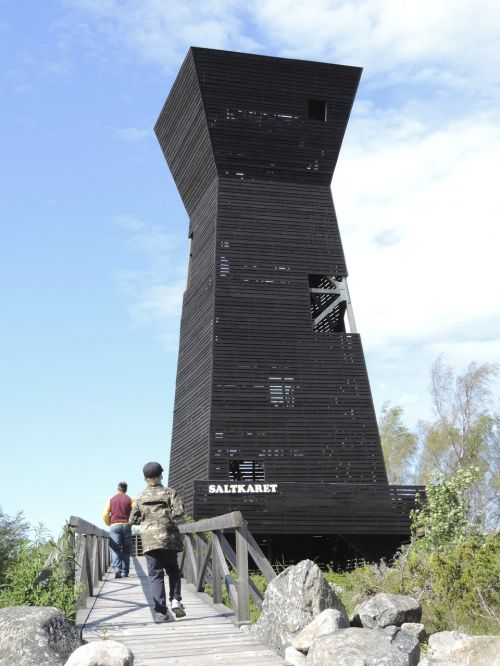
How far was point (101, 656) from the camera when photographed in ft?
16.6

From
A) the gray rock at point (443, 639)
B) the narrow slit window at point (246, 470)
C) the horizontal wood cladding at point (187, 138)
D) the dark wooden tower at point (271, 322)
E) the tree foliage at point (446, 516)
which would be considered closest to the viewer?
the gray rock at point (443, 639)

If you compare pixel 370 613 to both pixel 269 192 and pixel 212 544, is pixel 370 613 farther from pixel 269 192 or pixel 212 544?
pixel 269 192

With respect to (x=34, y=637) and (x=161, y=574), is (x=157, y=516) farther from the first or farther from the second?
(x=34, y=637)

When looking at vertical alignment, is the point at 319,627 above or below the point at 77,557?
below

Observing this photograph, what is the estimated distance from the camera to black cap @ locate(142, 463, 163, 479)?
7762 mm

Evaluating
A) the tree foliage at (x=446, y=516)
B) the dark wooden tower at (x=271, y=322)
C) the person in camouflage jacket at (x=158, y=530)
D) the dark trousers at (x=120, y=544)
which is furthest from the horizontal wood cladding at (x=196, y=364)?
the person in camouflage jacket at (x=158, y=530)

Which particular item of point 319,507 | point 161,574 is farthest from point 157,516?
point 319,507

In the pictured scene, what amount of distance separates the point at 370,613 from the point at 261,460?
545 inches

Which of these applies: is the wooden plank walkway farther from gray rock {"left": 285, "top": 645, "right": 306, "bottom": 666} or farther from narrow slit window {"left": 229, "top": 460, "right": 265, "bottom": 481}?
narrow slit window {"left": 229, "top": 460, "right": 265, "bottom": 481}

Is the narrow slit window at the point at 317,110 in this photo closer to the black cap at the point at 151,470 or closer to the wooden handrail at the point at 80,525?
the wooden handrail at the point at 80,525

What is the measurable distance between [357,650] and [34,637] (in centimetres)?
233

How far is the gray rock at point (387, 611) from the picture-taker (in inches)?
328

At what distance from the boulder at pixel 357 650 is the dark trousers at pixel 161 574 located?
2358 millimetres

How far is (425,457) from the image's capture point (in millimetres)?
39406
